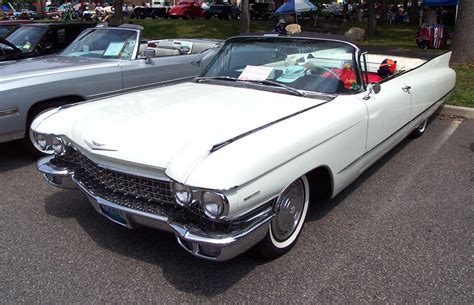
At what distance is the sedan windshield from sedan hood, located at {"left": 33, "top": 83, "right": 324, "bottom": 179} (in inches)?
180

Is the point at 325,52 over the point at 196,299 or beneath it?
over

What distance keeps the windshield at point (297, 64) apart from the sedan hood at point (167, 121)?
237mm

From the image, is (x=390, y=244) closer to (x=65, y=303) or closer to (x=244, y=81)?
(x=244, y=81)

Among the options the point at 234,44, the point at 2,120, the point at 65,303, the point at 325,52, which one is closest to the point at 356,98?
the point at 325,52

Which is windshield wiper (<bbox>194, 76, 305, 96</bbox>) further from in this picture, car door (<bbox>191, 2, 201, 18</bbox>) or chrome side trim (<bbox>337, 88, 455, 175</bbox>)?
car door (<bbox>191, 2, 201, 18</bbox>)

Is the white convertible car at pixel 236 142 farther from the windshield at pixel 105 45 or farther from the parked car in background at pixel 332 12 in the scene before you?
the parked car in background at pixel 332 12

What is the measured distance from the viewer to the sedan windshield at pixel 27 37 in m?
7.58

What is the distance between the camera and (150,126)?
A: 3002 mm

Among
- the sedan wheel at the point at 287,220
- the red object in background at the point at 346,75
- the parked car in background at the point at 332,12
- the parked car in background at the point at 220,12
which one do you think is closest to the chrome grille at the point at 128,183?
the sedan wheel at the point at 287,220

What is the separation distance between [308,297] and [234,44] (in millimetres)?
2631

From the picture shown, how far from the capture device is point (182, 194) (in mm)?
2510

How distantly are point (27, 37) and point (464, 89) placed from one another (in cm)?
792

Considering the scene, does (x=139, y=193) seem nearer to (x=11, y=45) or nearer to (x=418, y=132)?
(x=418, y=132)

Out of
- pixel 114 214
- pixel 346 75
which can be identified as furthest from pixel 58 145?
pixel 346 75
